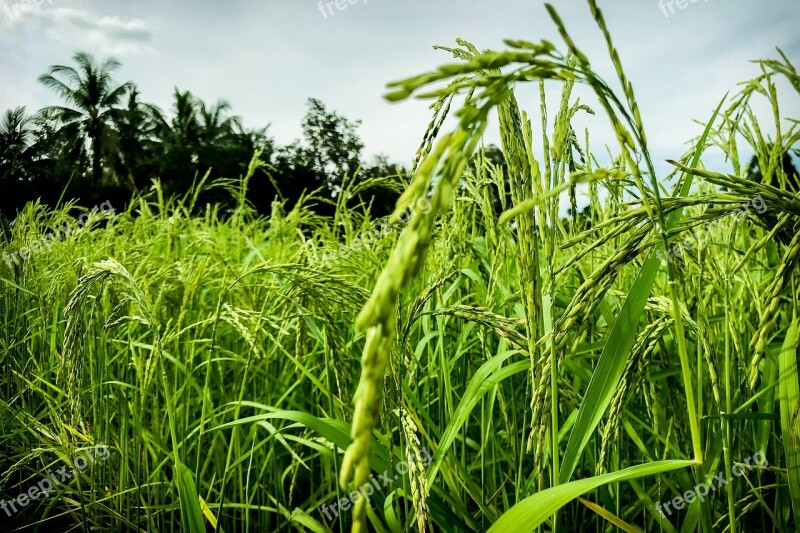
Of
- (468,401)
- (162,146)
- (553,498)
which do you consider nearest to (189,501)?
(468,401)

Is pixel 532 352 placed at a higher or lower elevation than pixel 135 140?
lower

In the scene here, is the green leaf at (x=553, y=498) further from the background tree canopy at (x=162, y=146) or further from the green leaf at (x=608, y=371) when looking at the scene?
the background tree canopy at (x=162, y=146)

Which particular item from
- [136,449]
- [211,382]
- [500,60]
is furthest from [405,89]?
[211,382]

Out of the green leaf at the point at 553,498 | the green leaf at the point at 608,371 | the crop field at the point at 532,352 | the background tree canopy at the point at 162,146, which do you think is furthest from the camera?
the background tree canopy at the point at 162,146

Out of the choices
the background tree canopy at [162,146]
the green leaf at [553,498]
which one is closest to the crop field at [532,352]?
the green leaf at [553,498]

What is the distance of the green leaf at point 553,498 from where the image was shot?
75 cm

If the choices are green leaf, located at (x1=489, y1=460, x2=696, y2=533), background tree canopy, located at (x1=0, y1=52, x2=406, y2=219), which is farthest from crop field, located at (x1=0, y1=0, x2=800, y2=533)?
background tree canopy, located at (x1=0, y1=52, x2=406, y2=219)

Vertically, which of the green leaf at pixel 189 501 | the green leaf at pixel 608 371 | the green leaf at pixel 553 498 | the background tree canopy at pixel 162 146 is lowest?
the green leaf at pixel 189 501

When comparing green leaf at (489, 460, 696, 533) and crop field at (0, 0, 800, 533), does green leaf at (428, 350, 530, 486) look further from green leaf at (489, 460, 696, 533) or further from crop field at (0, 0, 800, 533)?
green leaf at (489, 460, 696, 533)

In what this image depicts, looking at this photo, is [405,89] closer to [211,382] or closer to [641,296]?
[641,296]

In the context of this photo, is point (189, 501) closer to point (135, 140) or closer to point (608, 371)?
point (608, 371)

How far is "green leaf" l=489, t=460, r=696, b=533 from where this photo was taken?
2.46 ft

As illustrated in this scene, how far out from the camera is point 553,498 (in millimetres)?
758

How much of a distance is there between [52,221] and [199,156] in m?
31.0
